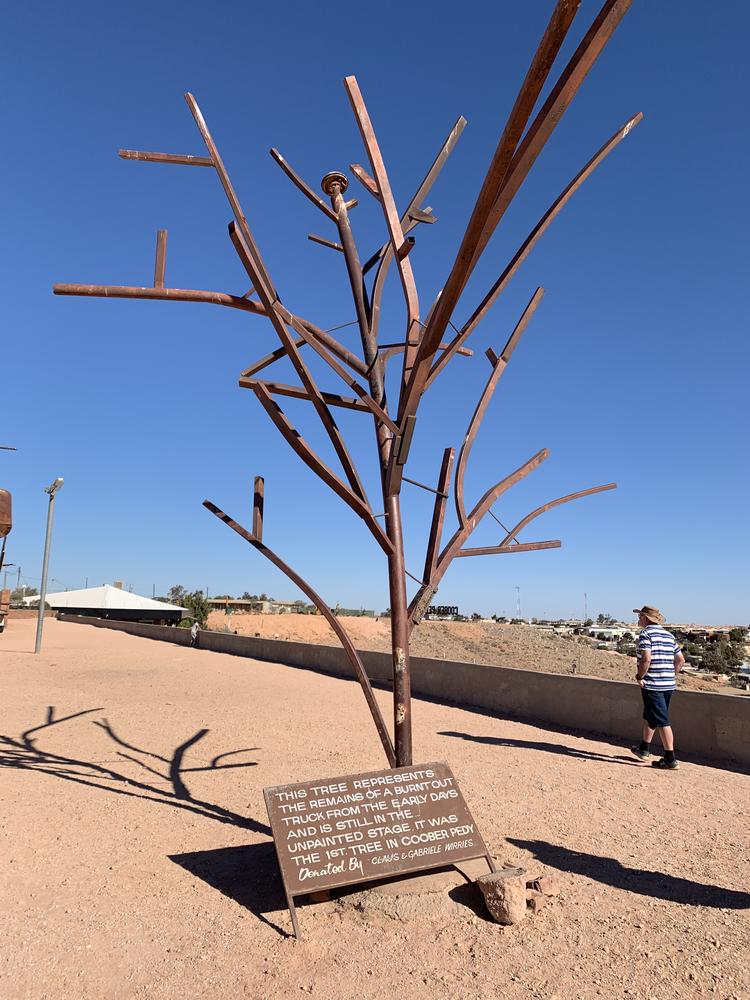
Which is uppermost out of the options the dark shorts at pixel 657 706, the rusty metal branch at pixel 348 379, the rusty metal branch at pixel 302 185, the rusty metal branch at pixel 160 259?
the rusty metal branch at pixel 302 185

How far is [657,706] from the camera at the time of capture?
671 cm

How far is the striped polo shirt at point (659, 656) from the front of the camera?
6695mm

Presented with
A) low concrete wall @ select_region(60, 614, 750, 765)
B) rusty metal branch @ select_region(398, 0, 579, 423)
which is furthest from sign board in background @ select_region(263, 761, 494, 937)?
low concrete wall @ select_region(60, 614, 750, 765)

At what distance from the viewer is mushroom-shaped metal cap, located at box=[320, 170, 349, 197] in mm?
4816

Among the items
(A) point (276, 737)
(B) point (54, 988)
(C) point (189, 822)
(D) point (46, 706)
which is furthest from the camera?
(D) point (46, 706)

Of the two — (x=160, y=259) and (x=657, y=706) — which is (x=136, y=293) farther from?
(x=657, y=706)

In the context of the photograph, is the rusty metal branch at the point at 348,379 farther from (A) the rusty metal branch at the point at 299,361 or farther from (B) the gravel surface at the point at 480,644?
(B) the gravel surface at the point at 480,644

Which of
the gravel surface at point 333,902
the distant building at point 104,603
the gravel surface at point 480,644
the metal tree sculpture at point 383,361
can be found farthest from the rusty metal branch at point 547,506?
the distant building at point 104,603

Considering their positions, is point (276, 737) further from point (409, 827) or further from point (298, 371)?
point (298, 371)

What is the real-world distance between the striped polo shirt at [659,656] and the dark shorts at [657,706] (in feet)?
0.19

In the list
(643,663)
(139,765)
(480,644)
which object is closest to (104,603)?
(480,644)

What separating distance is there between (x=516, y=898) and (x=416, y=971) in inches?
28.8

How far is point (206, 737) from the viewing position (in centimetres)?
841

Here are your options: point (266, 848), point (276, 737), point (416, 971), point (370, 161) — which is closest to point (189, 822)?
point (266, 848)
